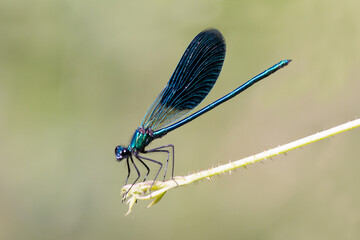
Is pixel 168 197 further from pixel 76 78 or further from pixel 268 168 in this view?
pixel 76 78

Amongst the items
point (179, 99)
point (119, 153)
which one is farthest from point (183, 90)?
point (119, 153)

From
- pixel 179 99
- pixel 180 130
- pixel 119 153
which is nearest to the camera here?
pixel 119 153

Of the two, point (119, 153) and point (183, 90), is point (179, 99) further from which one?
point (119, 153)

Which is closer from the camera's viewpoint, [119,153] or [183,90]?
[119,153]

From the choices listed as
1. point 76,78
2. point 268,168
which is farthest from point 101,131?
point 268,168

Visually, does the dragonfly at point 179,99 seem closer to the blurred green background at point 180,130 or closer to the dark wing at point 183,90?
the dark wing at point 183,90

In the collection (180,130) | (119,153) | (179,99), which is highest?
(179,99)
